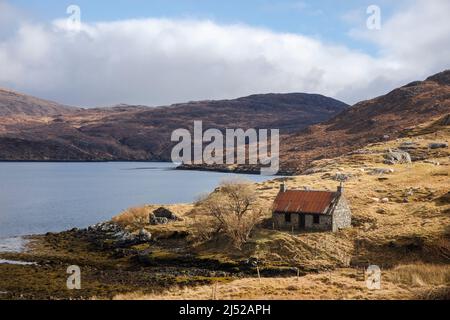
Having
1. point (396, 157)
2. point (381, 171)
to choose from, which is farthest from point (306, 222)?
point (396, 157)

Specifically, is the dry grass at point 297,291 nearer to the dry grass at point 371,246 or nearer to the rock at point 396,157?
the dry grass at point 371,246

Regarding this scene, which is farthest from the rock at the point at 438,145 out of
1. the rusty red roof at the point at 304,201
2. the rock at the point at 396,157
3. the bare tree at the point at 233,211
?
the bare tree at the point at 233,211

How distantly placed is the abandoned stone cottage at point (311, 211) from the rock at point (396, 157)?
60699mm

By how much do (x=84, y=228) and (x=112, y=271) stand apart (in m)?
31.9

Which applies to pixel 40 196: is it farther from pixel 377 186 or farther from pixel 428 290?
pixel 428 290

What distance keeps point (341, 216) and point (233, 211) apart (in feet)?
45.4

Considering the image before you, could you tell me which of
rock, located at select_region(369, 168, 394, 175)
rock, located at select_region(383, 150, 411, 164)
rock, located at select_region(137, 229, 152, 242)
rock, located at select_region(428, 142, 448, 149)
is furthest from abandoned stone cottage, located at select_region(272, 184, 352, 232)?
rock, located at select_region(428, 142, 448, 149)

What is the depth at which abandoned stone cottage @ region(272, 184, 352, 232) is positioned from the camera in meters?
67.2

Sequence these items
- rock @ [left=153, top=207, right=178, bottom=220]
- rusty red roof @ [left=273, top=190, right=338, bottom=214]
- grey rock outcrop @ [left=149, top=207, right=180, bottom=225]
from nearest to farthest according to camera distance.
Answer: rusty red roof @ [left=273, top=190, right=338, bottom=214], grey rock outcrop @ [left=149, top=207, right=180, bottom=225], rock @ [left=153, top=207, right=178, bottom=220]

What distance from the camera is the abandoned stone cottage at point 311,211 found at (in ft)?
220

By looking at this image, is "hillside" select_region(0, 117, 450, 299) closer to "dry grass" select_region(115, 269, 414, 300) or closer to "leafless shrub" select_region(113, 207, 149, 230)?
"dry grass" select_region(115, 269, 414, 300)

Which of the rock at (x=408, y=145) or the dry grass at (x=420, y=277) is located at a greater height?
the rock at (x=408, y=145)

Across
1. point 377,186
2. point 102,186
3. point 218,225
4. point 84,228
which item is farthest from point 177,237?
point 102,186

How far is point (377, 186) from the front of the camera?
91375mm
